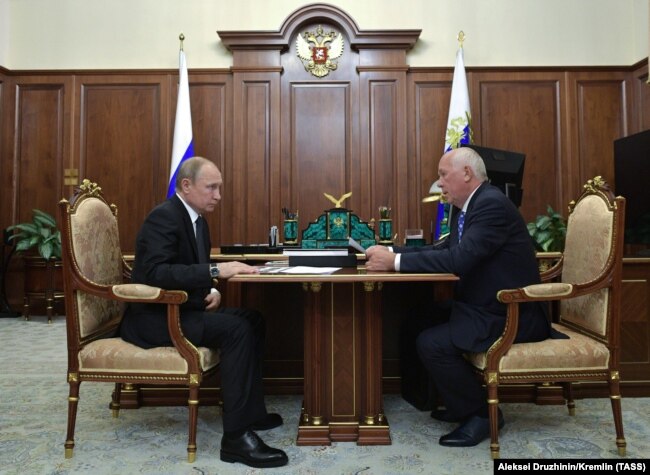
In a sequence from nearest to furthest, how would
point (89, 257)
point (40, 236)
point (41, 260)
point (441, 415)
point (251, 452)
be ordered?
1. point (251, 452)
2. point (89, 257)
3. point (441, 415)
4. point (40, 236)
5. point (41, 260)

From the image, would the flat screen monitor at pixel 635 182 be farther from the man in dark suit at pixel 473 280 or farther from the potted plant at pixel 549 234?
the man in dark suit at pixel 473 280

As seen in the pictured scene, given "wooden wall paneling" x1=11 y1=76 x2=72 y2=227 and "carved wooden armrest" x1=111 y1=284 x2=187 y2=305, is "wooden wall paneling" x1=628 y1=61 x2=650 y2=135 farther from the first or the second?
"wooden wall paneling" x1=11 y1=76 x2=72 y2=227

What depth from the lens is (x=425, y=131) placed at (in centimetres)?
537

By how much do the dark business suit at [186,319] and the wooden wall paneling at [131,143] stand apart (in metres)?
3.53

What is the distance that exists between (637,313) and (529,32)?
12.2ft

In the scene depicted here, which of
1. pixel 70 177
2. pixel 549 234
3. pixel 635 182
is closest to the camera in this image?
pixel 549 234

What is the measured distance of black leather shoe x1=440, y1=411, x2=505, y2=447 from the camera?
217 centimetres

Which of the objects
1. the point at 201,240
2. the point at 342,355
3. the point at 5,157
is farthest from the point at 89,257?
the point at 5,157

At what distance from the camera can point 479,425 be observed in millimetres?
2201

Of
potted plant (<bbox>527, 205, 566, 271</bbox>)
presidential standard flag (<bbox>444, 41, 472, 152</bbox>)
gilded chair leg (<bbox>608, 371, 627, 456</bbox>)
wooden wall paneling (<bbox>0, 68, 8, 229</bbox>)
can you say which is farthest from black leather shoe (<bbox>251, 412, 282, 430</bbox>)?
wooden wall paneling (<bbox>0, 68, 8, 229</bbox>)

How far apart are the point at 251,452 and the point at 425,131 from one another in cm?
412

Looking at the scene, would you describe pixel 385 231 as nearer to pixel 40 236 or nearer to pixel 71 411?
pixel 71 411

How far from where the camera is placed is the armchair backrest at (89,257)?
211 centimetres

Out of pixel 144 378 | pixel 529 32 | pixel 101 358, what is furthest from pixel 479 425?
pixel 529 32
